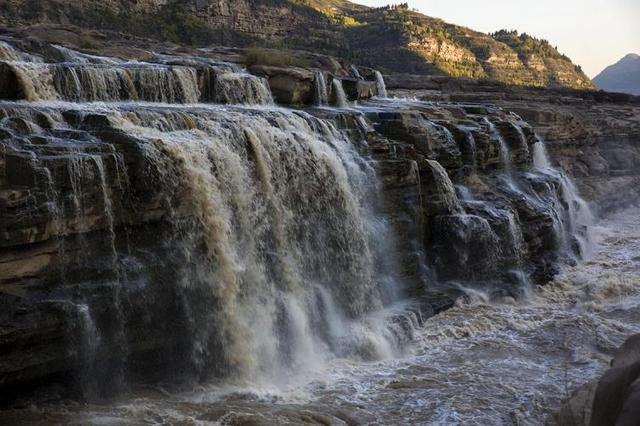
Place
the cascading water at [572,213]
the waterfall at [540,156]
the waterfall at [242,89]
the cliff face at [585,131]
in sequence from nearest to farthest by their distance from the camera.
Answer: the waterfall at [242,89]
the cascading water at [572,213]
the waterfall at [540,156]
the cliff face at [585,131]

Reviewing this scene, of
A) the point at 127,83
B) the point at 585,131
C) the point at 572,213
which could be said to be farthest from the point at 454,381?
the point at 585,131

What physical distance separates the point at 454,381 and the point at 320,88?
12209 mm

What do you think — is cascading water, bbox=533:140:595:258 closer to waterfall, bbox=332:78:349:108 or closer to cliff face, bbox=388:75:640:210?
cliff face, bbox=388:75:640:210

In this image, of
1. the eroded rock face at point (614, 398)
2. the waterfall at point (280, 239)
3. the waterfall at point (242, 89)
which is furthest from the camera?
the waterfall at point (242, 89)

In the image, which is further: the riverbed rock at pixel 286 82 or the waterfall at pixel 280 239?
the riverbed rock at pixel 286 82

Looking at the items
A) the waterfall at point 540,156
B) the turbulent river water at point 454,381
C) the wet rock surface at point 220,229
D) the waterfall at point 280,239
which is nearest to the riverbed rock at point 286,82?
the wet rock surface at point 220,229

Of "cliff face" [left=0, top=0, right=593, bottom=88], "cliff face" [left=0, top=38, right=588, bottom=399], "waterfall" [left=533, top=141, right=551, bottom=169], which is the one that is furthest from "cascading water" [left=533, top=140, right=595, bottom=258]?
"cliff face" [left=0, top=0, right=593, bottom=88]

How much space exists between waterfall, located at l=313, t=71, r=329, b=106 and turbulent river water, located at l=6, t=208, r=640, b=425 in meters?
8.54

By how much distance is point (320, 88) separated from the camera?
19969 mm

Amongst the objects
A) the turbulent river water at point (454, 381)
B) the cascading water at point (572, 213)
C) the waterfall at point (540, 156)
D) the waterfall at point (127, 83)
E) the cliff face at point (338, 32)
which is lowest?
the turbulent river water at point (454, 381)

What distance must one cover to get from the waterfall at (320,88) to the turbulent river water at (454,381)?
854 centimetres

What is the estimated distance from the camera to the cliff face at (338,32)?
1747 inches

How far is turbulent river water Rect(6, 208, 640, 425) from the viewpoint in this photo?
830 cm

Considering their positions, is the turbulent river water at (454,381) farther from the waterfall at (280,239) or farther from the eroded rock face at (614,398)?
the waterfall at (280,239)
